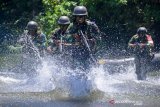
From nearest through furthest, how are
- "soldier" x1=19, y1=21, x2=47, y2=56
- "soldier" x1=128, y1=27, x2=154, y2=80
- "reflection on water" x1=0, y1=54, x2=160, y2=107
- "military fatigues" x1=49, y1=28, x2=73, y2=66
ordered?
"reflection on water" x1=0, y1=54, x2=160, y2=107, "military fatigues" x1=49, y1=28, x2=73, y2=66, "soldier" x1=19, y1=21, x2=47, y2=56, "soldier" x1=128, y1=27, x2=154, y2=80

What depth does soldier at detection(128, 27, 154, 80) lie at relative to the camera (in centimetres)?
1673

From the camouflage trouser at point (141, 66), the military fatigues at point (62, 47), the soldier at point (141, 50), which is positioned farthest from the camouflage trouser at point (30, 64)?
the camouflage trouser at point (141, 66)

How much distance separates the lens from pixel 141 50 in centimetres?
1675

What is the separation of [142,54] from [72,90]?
456 centimetres

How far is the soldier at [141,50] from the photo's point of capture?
16734 mm

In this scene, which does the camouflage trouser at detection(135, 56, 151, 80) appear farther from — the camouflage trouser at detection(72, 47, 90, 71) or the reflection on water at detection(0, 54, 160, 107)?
the camouflage trouser at detection(72, 47, 90, 71)

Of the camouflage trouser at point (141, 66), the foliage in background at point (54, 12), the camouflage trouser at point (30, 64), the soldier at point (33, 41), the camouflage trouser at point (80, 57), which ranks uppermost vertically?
the camouflage trouser at point (80, 57)

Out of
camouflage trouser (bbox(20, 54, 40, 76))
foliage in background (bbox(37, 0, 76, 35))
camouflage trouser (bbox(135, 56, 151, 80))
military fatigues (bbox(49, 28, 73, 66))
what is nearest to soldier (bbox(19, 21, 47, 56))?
camouflage trouser (bbox(20, 54, 40, 76))

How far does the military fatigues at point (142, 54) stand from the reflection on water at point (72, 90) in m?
0.56

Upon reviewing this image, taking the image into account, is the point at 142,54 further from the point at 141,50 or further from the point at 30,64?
the point at 30,64

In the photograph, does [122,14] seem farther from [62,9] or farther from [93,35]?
[93,35]

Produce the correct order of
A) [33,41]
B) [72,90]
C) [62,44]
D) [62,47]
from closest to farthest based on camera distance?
[72,90], [62,44], [62,47], [33,41]

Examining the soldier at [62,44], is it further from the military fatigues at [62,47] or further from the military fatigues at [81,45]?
the military fatigues at [81,45]

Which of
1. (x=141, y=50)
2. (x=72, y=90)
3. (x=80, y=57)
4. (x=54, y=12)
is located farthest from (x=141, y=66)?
(x=54, y=12)
